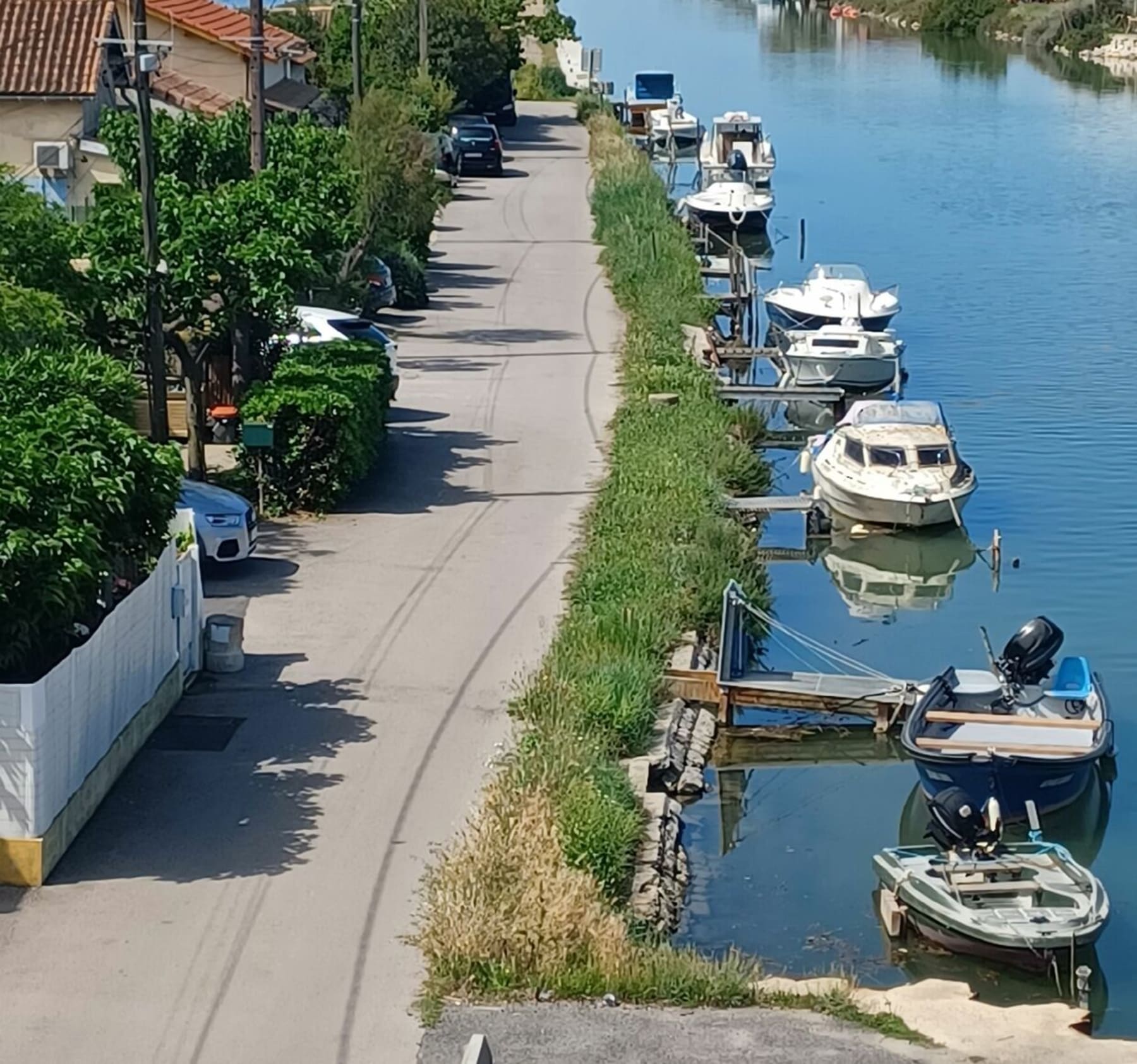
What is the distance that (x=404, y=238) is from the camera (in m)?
46.0

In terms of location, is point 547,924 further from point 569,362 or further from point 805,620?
point 569,362

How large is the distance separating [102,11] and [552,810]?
91.3ft

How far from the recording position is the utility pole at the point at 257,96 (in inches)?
1236

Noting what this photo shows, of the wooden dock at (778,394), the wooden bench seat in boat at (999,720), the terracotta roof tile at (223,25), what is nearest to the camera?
the wooden bench seat in boat at (999,720)

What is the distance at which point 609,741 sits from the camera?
20234 millimetres

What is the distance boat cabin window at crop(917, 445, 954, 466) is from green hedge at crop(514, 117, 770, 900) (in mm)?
2456

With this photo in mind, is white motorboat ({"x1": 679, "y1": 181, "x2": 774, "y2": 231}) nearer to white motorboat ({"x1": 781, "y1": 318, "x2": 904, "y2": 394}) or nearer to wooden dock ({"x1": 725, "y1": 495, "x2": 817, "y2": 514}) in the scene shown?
white motorboat ({"x1": 781, "y1": 318, "x2": 904, "y2": 394})

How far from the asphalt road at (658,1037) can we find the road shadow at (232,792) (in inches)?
127

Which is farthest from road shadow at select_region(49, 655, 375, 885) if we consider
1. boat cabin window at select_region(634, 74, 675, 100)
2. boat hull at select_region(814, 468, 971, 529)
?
boat cabin window at select_region(634, 74, 675, 100)

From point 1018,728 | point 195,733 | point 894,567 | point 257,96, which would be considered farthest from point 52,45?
point 1018,728

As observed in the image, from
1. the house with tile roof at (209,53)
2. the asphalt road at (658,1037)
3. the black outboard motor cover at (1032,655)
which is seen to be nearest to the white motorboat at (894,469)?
the black outboard motor cover at (1032,655)

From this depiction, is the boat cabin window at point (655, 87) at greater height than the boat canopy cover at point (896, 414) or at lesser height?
greater

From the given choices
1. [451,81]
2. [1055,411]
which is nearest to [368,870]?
[1055,411]

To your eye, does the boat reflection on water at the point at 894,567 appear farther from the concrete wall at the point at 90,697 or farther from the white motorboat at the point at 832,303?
the white motorboat at the point at 832,303
